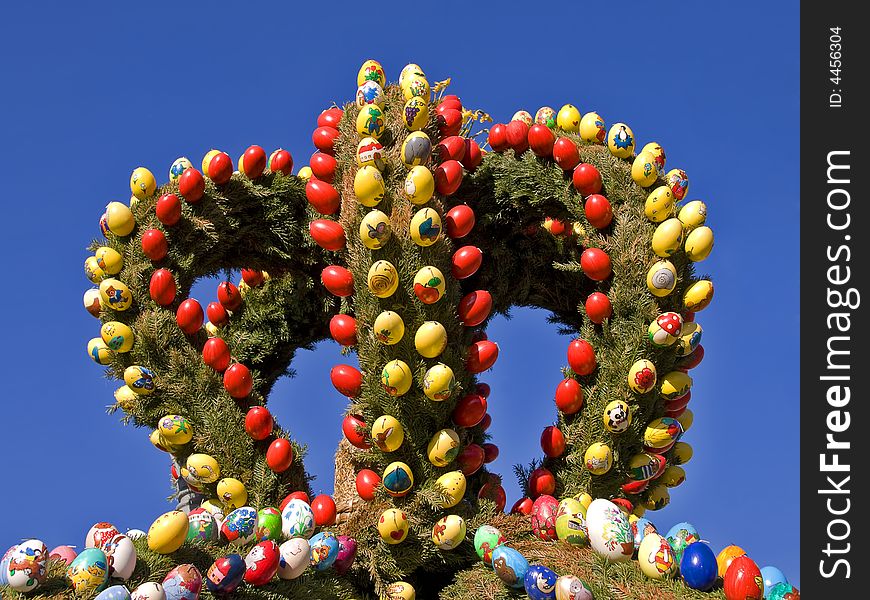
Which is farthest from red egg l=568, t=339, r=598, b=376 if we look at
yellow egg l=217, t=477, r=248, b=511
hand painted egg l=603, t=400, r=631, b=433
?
yellow egg l=217, t=477, r=248, b=511

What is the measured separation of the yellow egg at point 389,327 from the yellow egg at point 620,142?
2.08 metres

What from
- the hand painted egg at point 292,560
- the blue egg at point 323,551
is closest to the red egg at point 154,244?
the blue egg at point 323,551

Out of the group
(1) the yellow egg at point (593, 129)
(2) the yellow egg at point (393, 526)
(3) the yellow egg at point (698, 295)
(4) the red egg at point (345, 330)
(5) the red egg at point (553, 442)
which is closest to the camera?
(2) the yellow egg at point (393, 526)

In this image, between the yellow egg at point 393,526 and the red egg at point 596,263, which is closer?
the yellow egg at point 393,526

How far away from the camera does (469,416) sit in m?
5.57

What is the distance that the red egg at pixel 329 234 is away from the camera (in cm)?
582

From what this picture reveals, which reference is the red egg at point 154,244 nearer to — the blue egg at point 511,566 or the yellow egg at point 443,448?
the yellow egg at point 443,448

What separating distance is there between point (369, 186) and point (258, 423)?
1524mm

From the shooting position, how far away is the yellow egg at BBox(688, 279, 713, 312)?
610 centimetres

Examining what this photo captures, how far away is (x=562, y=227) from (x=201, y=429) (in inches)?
103

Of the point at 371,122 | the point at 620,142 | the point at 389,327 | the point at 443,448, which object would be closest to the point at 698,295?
the point at 620,142

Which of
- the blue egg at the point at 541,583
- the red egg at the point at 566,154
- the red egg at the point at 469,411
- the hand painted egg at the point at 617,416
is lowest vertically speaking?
the blue egg at the point at 541,583

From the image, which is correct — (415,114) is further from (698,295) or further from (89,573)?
(89,573)
